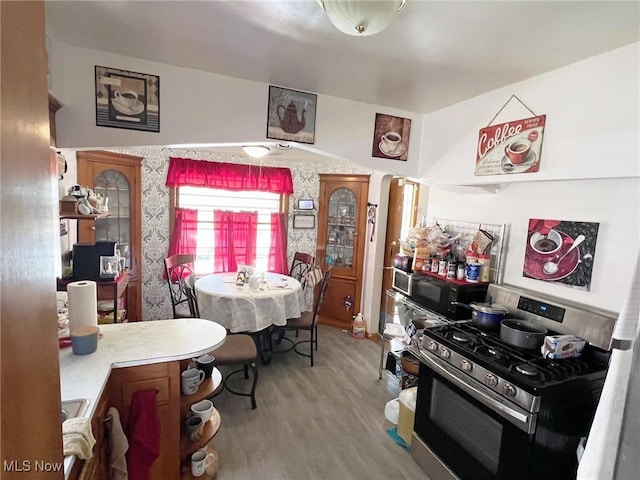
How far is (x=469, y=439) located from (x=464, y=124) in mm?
1923

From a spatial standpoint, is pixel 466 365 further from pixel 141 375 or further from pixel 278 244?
pixel 278 244

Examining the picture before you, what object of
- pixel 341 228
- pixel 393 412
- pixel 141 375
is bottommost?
pixel 393 412

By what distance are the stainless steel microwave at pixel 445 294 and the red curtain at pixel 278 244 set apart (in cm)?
224

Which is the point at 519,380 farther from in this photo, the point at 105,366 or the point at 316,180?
the point at 316,180

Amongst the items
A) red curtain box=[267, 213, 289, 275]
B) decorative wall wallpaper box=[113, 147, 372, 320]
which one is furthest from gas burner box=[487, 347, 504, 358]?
red curtain box=[267, 213, 289, 275]

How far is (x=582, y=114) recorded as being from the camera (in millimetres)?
1577

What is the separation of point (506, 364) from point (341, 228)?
9.89ft

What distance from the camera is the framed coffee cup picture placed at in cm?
238

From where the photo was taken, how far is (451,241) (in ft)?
8.20

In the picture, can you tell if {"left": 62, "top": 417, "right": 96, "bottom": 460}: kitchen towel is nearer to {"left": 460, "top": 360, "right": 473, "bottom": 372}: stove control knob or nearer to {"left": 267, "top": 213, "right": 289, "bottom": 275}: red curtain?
{"left": 460, "top": 360, "right": 473, "bottom": 372}: stove control knob

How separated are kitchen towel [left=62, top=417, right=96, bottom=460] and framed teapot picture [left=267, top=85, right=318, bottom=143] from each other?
1.72m

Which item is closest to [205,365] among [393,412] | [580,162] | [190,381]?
[190,381]

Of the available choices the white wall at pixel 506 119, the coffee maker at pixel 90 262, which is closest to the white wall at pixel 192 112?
the white wall at pixel 506 119

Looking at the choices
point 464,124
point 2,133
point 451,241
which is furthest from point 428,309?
point 2,133
